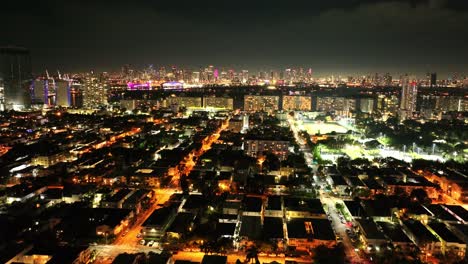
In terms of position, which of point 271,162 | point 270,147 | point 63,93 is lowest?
point 271,162

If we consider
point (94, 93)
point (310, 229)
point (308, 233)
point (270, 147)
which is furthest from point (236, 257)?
point (94, 93)

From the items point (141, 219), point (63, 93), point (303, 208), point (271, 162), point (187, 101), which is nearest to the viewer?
point (141, 219)

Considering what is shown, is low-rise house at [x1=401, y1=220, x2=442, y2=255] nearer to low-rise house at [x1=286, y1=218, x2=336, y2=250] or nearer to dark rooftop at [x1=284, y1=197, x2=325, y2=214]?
low-rise house at [x1=286, y1=218, x2=336, y2=250]

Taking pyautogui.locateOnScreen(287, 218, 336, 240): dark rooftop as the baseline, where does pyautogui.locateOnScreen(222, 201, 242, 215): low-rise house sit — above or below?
above

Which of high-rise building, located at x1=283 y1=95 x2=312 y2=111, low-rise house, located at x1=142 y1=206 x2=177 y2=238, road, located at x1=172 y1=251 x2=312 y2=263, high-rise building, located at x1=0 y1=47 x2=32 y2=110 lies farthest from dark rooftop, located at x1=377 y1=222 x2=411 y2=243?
high-rise building, located at x1=0 y1=47 x2=32 y2=110

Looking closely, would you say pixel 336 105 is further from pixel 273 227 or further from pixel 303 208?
pixel 273 227

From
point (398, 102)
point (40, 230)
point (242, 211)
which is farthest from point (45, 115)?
point (398, 102)

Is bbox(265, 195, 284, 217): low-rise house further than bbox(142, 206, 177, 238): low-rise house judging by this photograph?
Yes

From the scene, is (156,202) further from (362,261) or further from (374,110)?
(374,110)
